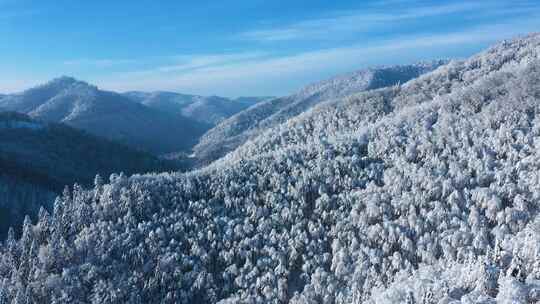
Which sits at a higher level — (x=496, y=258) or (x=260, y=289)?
(x=496, y=258)

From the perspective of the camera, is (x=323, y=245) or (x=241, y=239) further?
(x=241, y=239)

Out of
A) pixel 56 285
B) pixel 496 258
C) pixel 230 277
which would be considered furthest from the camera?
pixel 230 277

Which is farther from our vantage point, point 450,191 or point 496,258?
point 450,191

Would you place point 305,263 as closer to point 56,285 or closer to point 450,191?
point 450,191

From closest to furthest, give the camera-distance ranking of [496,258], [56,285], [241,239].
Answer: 1. [496,258]
2. [56,285]
3. [241,239]

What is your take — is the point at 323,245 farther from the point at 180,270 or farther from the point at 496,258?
the point at 496,258

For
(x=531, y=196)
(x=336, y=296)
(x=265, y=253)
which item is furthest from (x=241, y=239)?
(x=531, y=196)

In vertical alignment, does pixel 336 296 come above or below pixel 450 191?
below

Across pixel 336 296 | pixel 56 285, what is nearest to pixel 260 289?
pixel 336 296

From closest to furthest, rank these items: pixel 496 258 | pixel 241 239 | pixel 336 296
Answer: pixel 496 258 < pixel 336 296 < pixel 241 239
